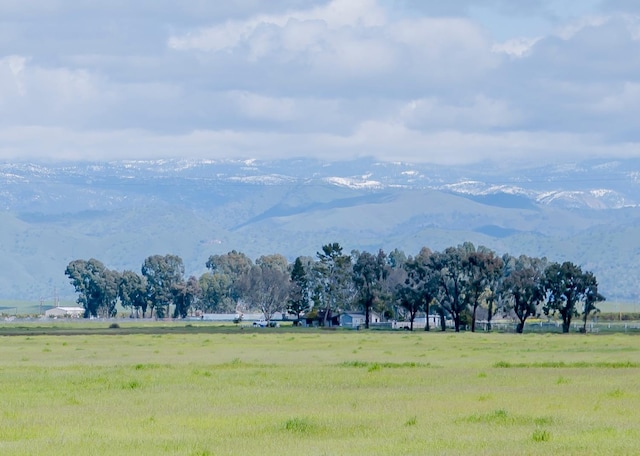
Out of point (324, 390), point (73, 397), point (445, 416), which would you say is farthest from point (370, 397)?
point (73, 397)

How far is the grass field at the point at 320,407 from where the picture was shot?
28.9 meters

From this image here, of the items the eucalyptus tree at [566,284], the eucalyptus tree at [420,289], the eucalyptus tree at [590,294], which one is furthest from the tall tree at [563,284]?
the eucalyptus tree at [420,289]

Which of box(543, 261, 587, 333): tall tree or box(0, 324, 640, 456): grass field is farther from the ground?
box(543, 261, 587, 333): tall tree

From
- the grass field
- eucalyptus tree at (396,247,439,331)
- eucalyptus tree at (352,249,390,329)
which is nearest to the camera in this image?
the grass field

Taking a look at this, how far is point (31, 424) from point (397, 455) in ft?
37.0

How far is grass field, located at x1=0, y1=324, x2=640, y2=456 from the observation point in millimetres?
28875

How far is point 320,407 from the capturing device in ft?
125

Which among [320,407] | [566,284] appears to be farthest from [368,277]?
[320,407]

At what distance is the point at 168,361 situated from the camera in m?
65.4

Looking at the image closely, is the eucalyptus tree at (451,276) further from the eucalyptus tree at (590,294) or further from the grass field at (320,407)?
the grass field at (320,407)

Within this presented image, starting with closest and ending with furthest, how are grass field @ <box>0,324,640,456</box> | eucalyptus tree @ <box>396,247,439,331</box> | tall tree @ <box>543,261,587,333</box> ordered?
grass field @ <box>0,324,640,456</box>, tall tree @ <box>543,261,587,333</box>, eucalyptus tree @ <box>396,247,439,331</box>

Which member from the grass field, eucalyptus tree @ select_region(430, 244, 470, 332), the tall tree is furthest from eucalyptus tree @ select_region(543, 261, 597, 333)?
the grass field

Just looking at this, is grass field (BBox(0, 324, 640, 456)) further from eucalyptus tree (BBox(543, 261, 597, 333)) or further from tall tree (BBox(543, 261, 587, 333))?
eucalyptus tree (BBox(543, 261, 597, 333))

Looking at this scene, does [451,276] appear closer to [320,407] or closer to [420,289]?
[420,289]
